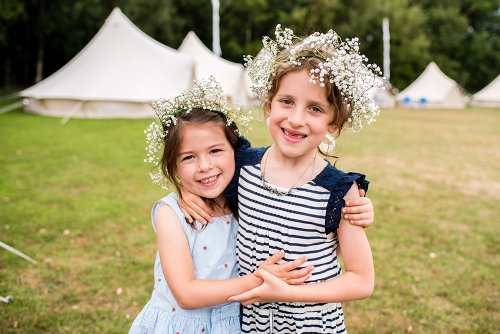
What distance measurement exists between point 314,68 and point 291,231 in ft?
2.35

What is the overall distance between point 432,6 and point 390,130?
4021 centimetres

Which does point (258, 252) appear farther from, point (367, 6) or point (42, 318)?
point (367, 6)

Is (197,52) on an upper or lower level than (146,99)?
upper

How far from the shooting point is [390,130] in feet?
48.1

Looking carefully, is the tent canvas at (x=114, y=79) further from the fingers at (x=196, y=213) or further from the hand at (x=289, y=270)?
the hand at (x=289, y=270)

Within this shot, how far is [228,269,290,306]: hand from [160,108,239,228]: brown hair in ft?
1.39

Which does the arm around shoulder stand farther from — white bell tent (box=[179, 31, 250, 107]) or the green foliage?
white bell tent (box=[179, 31, 250, 107])

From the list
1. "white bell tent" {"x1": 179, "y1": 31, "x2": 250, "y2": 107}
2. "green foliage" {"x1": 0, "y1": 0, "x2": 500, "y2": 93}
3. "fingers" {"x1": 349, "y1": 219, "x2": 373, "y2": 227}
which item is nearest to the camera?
"fingers" {"x1": 349, "y1": 219, "x2": 373, "y2": 227}

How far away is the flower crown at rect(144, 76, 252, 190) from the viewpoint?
72.4 inches

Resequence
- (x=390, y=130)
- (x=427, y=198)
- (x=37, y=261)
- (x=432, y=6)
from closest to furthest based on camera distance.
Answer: (x=37, y=261) < (x=427, y=198) < (x=390, y=130) < (x=432, y=6)

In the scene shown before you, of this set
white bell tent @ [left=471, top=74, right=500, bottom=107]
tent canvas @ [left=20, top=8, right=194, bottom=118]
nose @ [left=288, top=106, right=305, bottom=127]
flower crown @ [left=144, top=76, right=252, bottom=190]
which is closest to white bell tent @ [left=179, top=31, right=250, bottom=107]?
tent canvas @ [left=20, top=8, right=194, bottom=118]

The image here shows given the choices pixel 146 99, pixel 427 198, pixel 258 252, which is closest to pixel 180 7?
pixel 146 99

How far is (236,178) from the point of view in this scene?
1.89m

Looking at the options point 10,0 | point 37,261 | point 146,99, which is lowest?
point 37,261
